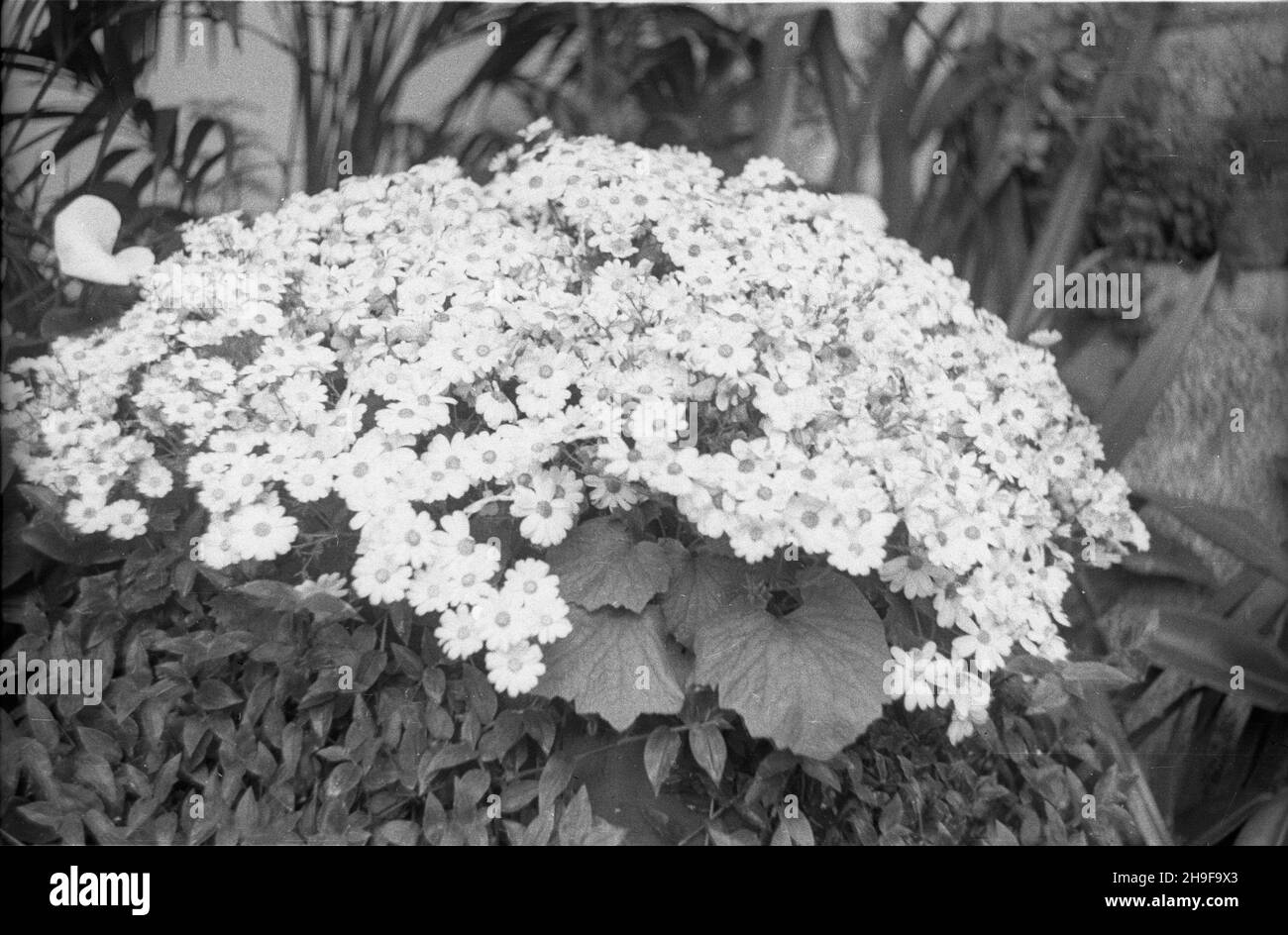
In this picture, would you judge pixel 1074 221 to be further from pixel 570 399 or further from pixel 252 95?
pixel 252 95

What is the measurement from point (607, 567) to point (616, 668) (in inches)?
4.7

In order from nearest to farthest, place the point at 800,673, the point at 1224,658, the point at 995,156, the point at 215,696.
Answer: the point at 800,673, the point at 215,696, the point at 1224,658, the point at 995,156

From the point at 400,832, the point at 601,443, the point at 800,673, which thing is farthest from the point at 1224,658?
the point at 400,832

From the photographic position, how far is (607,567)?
4.10 feet

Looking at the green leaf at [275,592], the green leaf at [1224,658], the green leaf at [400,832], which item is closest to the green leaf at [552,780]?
the green leaf at [400,832]

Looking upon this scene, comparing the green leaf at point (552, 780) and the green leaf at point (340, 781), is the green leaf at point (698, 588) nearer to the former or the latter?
the green leaf at point (552, 780)

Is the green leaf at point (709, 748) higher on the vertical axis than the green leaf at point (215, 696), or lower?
higher

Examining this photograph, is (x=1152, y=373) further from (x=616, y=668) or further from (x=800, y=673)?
(x=616, y=668)

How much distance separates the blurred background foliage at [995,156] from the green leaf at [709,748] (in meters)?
0.57

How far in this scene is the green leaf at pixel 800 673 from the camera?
1.20 meters

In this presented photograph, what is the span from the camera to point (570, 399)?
4.38 ft

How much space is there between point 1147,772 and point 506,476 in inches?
39.4

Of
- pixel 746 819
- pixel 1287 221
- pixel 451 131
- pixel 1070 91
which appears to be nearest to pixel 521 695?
pixel 746 819

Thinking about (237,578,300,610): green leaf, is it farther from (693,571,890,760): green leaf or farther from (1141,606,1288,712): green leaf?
(1141,606,1288,712): green leaf
